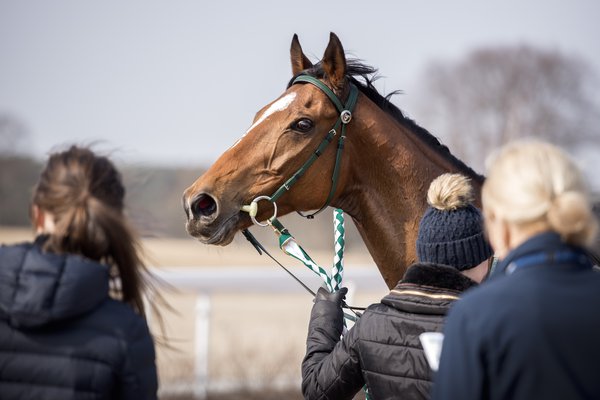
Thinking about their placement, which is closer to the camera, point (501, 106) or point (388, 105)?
point (388, 105)

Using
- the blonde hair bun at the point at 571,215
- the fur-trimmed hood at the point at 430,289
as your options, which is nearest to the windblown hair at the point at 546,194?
the blonde hair bun at the point at 571,215

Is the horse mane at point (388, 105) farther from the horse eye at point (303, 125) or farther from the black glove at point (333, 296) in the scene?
the black glove at point (333, 296)

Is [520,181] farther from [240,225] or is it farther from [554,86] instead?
[554,86]

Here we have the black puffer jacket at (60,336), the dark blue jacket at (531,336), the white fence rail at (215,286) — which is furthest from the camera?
the white fence rail at (215,286)

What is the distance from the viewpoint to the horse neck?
13.1 ft

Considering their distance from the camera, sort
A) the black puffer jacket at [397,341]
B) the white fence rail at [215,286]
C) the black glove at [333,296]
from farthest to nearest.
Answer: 1. the white fence rail at [215,286]
2. the black glove at [333,296]
3. the black puffer jacket at [397,341]

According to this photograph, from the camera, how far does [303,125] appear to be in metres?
4.06

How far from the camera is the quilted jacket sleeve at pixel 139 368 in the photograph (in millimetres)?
2328

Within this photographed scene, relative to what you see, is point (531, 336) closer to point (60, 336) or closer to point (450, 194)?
point (450, 194)

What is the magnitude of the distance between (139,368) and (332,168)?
6.46 ft

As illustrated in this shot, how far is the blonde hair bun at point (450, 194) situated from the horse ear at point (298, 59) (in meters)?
1.73

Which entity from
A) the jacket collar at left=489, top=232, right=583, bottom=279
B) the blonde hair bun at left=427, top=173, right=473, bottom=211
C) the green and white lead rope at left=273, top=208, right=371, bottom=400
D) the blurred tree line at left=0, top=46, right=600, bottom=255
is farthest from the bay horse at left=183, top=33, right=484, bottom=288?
the blurred tree line at left=0, top=46, right=600, bottom=255

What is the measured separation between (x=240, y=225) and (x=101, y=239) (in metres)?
1.56

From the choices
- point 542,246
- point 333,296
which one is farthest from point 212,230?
point 542,246
